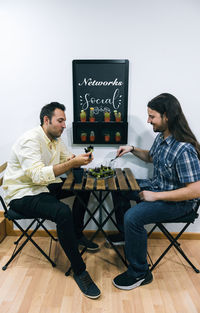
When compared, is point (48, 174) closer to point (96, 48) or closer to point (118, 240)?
point (118, 240)

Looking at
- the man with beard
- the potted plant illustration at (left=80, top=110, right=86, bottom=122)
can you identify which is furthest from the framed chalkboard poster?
the man with beard

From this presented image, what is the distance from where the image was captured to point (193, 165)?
1.85 metres

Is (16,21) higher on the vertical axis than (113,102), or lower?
higher

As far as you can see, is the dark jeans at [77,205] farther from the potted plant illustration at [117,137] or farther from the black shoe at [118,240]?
the potted plant illustration at [117,137]

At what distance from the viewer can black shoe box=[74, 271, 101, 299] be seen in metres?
1.88

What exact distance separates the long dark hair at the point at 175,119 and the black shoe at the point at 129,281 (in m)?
1.11

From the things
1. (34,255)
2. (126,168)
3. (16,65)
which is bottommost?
(34,255)

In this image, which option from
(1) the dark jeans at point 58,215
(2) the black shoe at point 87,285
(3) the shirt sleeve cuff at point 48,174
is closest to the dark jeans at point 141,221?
(2) the black shoe at point 87,285

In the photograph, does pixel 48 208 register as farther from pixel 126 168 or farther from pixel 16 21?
pixel 16 21

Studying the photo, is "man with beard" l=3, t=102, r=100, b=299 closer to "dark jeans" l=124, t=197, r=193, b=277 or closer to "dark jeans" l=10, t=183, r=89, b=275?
"dark jeans" l=10, t=183, r=89, b=275

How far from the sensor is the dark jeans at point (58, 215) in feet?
6.42

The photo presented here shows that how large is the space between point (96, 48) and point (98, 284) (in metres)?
2.16

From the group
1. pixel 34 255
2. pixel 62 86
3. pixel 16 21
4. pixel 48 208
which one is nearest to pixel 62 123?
A: pixel 62 86

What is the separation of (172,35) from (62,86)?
1.18 meters
